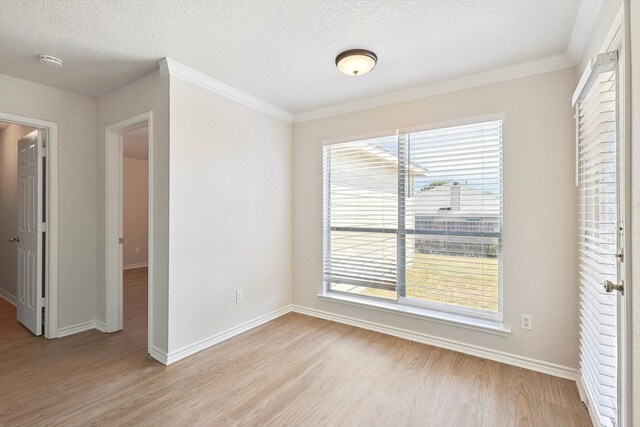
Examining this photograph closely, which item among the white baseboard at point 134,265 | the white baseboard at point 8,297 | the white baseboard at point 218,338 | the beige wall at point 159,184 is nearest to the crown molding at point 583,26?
the beige wall at point 159,184

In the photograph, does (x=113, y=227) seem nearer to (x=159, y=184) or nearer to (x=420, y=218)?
(x=159, y=184)

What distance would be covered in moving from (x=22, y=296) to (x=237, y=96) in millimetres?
3179

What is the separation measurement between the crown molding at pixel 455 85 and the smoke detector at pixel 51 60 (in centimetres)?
229

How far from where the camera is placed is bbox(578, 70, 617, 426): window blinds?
5.03 ft

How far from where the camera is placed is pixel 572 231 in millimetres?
2357

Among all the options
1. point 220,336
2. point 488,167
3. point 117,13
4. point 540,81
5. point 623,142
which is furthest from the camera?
point 220,336

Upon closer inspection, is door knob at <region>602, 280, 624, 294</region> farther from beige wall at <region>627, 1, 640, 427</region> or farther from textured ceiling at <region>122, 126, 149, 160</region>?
textured ceiling at <region>122, 126, 149, 160</region>

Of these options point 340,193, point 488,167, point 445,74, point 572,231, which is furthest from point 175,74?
point 572,231

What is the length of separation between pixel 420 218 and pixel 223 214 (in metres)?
1.95

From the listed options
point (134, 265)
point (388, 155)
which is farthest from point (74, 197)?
point (134, 265)

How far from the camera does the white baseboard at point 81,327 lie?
123 inches

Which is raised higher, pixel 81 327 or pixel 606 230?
pixel 606 230

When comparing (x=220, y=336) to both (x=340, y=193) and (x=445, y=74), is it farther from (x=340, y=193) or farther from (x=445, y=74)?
(x=445, y=74)

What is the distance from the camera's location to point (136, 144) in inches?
215
